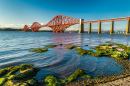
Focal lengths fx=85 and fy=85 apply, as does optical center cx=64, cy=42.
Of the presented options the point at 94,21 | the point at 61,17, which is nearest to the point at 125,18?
the point at 94,21

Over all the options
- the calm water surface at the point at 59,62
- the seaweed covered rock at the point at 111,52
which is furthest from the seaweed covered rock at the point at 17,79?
the seaweed covered rock at the point at 111,52

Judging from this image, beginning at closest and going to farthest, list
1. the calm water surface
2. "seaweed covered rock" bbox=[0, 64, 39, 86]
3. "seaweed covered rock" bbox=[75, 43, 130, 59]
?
"seaweed covered rock" bbox=[0, 64, 39, 86] < the calm water surface < "seaweed covered rock" bbox=[75, 43, 130, 59]

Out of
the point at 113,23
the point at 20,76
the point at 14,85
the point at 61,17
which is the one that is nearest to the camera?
the point at 14,85

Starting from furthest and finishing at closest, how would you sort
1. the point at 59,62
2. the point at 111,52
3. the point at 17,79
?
the point at 111,52 → the point at 59,62 → the point at 17,79

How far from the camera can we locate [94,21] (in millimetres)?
94688

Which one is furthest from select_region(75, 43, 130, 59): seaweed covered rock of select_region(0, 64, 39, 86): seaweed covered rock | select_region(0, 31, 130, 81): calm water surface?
select_region(0, 64, 39, 86): seaweed covered rock

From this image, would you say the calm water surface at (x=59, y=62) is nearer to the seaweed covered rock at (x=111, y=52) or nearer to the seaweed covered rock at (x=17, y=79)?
the seaweed covered rock at (x=17, y=79)

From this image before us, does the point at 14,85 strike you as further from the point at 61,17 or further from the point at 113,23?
the point at 61,17

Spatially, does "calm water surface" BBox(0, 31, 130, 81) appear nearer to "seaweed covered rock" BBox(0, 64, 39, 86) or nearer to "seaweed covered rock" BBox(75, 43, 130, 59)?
"seaweed covered rock" BBox(0, 64, 39, 86)

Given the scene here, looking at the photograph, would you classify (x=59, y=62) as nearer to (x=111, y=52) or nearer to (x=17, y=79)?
(x=17, y=79)

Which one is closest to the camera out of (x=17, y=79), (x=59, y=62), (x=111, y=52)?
(x=17, y=79)

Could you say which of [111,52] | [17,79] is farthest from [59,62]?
[111,52]

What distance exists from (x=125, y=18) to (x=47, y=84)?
93300 millimetres

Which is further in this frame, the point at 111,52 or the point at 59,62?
the point at 111,52
